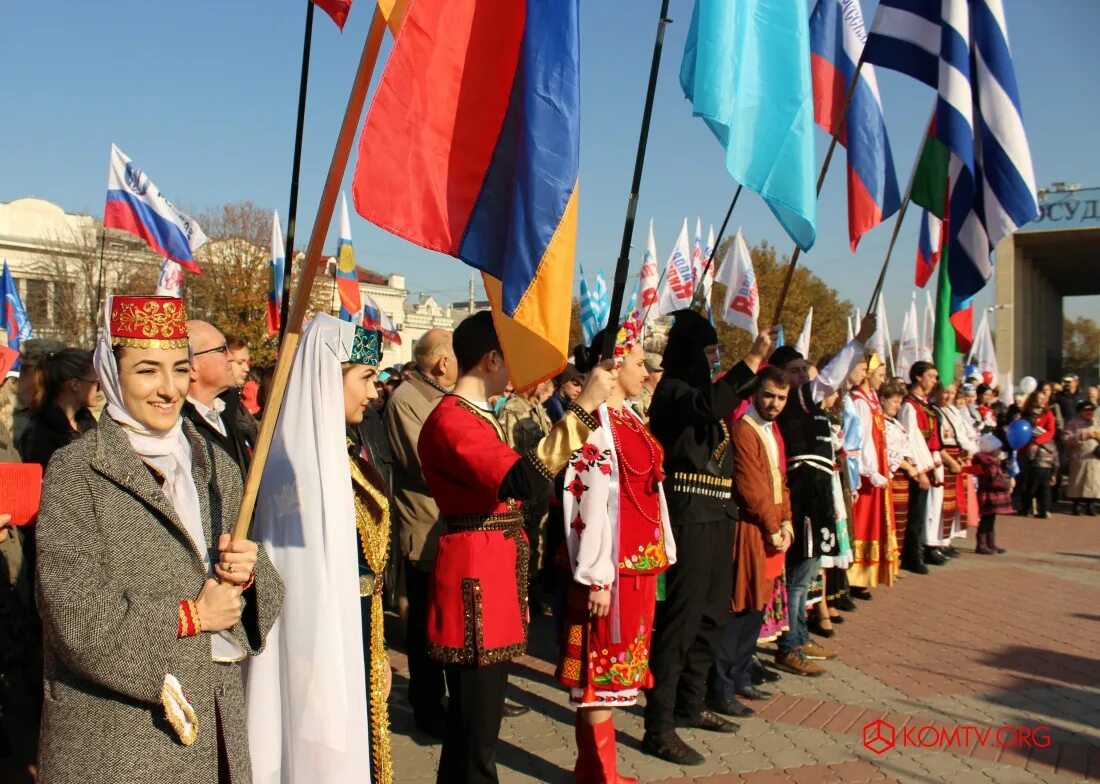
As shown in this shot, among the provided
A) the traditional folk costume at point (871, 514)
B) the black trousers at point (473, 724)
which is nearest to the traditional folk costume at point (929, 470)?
the traditional folk costume at point (871, 514)

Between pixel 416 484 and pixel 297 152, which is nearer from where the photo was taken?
pixel 297 152

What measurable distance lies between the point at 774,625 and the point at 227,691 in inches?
185

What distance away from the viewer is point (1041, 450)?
52.8ft

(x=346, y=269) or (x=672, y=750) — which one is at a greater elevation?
(x=346, y=269)

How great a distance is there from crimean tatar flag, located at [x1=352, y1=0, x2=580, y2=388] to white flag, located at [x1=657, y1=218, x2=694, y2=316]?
1361 centimetres

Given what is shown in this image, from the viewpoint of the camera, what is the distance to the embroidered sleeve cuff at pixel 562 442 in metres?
3.63

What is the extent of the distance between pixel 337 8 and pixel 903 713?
4978mm

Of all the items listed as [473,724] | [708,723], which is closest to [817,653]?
[708,723]

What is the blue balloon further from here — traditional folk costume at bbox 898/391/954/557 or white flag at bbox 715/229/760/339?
traditional folk costume at bbox 898/391/954/557

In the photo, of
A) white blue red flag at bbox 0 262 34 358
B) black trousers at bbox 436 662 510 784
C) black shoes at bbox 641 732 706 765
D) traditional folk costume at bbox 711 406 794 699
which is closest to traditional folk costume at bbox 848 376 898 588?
traditional folk costume at bbox 711 406 794 699

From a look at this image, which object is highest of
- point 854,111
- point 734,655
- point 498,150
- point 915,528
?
point 854,111

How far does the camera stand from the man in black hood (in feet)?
16.4

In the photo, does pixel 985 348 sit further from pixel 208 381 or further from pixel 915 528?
pixel 208 381

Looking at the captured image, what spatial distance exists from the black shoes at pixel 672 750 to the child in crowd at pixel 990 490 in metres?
8.43
